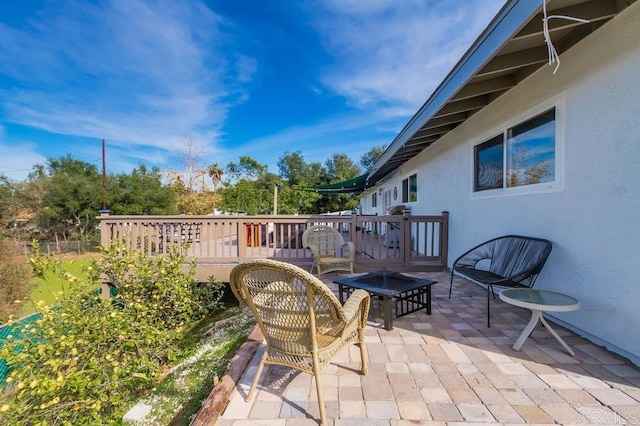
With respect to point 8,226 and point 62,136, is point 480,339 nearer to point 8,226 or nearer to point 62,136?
point 8,226

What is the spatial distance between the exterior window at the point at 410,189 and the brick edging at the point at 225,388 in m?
6.32

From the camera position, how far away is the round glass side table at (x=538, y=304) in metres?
2.12

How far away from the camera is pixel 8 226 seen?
1400cm

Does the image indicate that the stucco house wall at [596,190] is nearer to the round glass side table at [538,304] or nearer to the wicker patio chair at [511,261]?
the wicker patio chair at [511,261]

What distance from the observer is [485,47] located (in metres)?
2.29

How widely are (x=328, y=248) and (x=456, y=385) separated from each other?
135 inches

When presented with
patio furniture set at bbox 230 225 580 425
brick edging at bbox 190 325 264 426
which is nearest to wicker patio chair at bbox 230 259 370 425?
patio furniture set at bbox 230 225 580 425

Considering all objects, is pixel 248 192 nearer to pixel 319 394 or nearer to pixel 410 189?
pixel 410 189

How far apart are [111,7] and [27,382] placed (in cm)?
696

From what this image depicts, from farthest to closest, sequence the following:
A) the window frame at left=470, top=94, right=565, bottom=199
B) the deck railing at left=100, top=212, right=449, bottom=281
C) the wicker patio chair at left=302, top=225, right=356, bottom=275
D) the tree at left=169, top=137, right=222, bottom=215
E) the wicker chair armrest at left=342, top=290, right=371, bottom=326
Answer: the tree at left=169, top=137, right=222, bottom=215
the deck railing at left=100, top=212, right=449, bottom=281
the wicker patio chair at left=302, top=225, right=356, bottom=275
the window frame at left=470, top=94, right=565, bottom=199
the wicker chair armrest at left=342, top=290, right=371, bottom=326

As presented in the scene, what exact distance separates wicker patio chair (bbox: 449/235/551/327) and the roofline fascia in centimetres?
186

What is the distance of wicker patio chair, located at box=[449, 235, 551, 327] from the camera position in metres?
2.72

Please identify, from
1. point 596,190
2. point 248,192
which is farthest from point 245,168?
point 596,190

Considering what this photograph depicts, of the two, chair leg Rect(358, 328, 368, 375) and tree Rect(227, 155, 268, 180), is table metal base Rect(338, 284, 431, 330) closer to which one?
chair leg Rect(358, 328, 368, 375)
